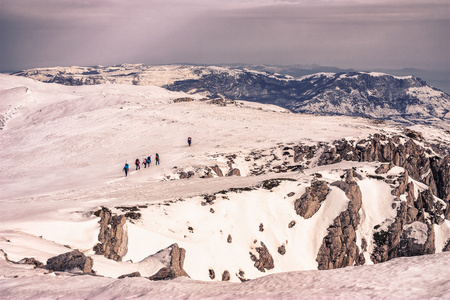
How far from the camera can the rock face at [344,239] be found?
4522 cm

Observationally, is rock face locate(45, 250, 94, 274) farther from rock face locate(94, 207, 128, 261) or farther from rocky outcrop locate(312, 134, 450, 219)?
rocky outcrop locate(312, 134, 450, 219)

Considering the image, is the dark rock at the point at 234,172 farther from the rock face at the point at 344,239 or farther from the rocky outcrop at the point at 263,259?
the rocky outcrop at the point at 263,259

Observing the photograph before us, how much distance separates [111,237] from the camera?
98.6 ft

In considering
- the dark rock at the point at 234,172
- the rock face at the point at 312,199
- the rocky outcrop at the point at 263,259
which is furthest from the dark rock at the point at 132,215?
the dark rock at the point at 234,172

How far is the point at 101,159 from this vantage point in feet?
225

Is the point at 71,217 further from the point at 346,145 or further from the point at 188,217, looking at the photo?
the point at 346,145

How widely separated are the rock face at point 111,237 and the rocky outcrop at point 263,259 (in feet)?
53.5

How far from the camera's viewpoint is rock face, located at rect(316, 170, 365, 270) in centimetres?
4522

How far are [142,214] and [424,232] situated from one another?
43.1 meters

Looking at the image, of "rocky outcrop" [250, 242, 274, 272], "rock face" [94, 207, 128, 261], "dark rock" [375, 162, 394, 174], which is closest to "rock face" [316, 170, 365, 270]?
"rocky outcrop" [250, 242, 274, 272]

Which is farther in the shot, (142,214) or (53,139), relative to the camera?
(53,139)

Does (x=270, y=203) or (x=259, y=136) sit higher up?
(x=259, y=136)

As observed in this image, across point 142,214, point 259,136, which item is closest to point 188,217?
point 142,214

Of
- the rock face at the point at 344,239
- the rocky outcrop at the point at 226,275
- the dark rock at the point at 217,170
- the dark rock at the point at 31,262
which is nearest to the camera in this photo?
the dark rock at the point at 31,262
